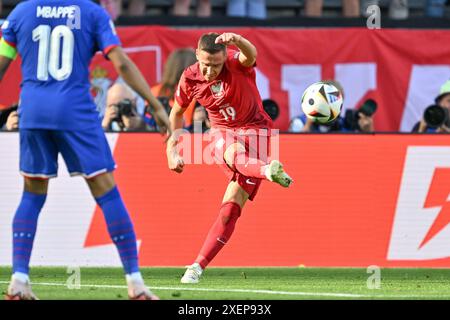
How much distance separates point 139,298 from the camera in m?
8.02

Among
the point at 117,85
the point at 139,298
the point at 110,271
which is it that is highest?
the point at 117,85

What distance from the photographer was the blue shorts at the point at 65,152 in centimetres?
805

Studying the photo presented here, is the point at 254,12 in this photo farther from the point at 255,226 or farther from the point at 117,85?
the point at 255,226

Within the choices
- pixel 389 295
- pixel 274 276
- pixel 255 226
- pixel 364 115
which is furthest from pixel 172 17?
pixel 389 295

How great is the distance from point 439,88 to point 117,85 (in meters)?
4.34

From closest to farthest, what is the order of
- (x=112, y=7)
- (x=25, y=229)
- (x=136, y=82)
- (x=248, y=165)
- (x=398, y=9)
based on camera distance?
(x=136, y=82)
(x=25, y=229)
(x=248, y=165)
(x=112, y=7)
(x=398, y=9)

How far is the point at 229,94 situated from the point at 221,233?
1.25 m

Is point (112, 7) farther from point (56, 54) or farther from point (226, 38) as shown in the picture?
point (56, 54)

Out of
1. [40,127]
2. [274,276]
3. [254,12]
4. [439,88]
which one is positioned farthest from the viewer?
[254,12]

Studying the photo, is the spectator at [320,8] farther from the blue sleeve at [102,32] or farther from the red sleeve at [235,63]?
the blue sleeve at [102,32]

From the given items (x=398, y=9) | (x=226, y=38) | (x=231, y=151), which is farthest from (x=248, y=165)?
(x=398, y=9)

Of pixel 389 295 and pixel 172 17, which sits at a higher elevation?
pixel 172 17

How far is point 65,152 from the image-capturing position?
8.16 metres
